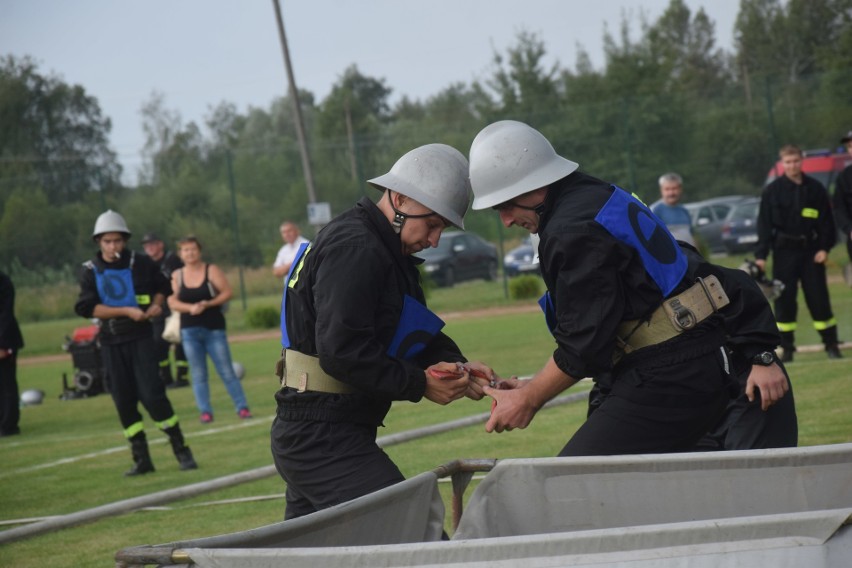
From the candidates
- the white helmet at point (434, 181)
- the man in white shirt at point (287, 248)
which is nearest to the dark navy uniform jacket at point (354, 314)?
the white helmet at point (434, 181)

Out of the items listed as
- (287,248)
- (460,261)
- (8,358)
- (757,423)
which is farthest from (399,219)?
(460,261)

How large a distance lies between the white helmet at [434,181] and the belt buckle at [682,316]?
95 cm

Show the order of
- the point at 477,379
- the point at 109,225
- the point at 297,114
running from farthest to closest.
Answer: the point at 297,114 < the point at 109,225 < the point at 477,379

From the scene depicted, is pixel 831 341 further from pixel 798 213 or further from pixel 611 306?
pixel 611 306

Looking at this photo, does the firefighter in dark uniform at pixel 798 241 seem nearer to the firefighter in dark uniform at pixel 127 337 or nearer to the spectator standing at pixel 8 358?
the firefighter in dark uniform at pixel 127 337

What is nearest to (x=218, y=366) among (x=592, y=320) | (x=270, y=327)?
(x=592, y=320)

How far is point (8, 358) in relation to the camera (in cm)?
1495

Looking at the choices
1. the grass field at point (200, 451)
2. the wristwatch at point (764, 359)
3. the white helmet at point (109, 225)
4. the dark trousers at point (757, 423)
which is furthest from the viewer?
the white helmet at point (109, 225)

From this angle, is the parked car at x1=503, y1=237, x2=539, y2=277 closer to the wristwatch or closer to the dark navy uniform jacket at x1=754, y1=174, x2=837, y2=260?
the dark navy uniform jacket at x1=754, y1=174, x2=837, y2=260

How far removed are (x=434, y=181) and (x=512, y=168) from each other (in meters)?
0.32

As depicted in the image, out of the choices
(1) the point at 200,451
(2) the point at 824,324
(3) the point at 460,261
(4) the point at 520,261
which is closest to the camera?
(1) the point at 200,451

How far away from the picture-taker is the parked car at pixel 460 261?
31.2 m

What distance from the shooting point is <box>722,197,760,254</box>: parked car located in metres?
30.3

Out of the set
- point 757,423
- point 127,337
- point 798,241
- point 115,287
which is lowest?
point 757,423
